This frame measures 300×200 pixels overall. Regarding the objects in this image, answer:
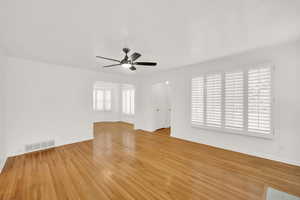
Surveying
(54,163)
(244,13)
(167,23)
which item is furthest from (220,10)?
(54,163)

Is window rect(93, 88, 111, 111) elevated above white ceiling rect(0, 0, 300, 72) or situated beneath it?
situated beneath

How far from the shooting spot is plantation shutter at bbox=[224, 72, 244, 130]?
3.45m

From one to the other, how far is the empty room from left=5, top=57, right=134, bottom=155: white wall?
29 millimetres

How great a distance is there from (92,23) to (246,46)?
3.43 metres

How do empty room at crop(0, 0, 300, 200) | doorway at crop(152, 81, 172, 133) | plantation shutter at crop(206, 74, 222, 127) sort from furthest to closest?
1. doorway at crop(152, 81, 172, 133)
2. plantation shutter at crop(206, 74, 222, 127)
3. empty room at crop(0, 0, 300, 200)

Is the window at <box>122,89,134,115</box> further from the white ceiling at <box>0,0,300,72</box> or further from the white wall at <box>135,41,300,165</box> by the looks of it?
the white ceiling at <box>0,0,300,72</box>

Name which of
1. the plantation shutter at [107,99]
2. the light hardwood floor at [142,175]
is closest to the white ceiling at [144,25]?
the light hardwood floor at [142,175]

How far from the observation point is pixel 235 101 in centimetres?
356

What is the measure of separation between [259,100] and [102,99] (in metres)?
8.40

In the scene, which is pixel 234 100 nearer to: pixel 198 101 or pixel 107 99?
pixel 198 101

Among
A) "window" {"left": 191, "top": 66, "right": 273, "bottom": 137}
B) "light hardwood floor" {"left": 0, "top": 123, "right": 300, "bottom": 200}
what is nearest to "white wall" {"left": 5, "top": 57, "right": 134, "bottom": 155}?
"light hardwood floor" {"left": 0, "top": 123, "right": 300, "bottom": 200}

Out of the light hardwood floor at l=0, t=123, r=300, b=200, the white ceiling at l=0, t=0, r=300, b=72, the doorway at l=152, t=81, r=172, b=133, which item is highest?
the white ceiling at l=0, t=0, r=300, b=72

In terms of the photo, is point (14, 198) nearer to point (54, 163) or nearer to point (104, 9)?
point (54, 163)

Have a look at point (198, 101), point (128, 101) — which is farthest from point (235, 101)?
point (128, 101)
